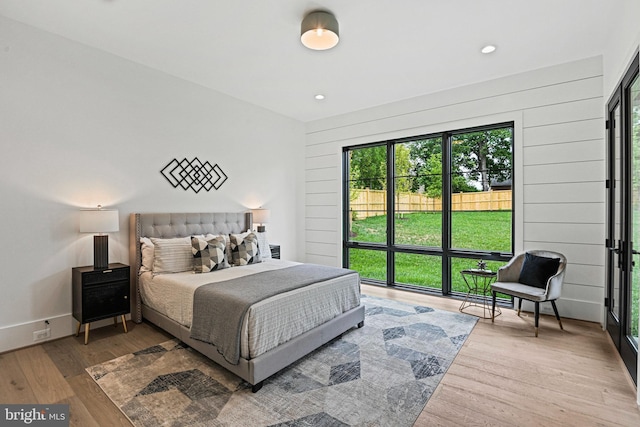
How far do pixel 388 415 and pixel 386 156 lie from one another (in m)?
3.96

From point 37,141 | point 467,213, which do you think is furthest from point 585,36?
point 37,141

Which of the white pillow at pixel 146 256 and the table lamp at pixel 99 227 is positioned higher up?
the table lamp at pixel 99 227

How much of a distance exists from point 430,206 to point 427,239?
0.51 m

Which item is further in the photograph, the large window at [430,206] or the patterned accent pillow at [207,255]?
the large window at [430,206]

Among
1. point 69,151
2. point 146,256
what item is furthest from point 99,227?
point 69,151

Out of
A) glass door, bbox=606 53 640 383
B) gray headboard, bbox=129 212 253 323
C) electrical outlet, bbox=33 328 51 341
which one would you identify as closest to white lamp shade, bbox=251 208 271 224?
gray headboard, bbox=129 212 253 323

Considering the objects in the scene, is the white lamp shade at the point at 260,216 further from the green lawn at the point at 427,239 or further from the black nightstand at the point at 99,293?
the black nightstand at the point at 99,293

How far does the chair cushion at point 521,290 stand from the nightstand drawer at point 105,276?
3992 millimetres

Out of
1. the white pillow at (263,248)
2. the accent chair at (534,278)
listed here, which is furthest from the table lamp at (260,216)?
the accent chair at (534,278)

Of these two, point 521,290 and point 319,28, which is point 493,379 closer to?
point 521,290

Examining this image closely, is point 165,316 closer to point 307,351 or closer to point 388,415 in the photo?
point 307,351

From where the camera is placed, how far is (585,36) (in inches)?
122

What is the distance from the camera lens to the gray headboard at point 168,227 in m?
3.57

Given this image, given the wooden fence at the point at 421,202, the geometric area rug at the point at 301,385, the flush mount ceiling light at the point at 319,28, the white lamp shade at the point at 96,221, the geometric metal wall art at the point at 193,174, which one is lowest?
the geometric area rug at the point at 301,385
